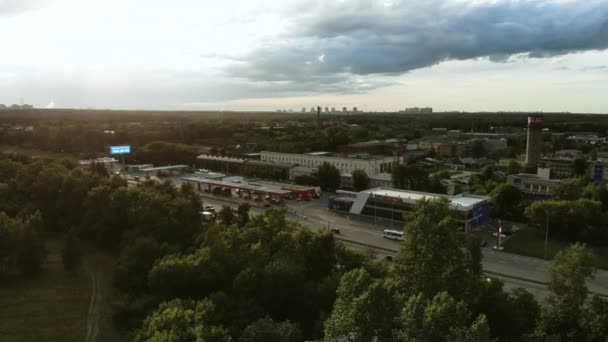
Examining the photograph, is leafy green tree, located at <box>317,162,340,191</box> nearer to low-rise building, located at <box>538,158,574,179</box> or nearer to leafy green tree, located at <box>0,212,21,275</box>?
low-rise building, located at <box>538,158,574,179</box>

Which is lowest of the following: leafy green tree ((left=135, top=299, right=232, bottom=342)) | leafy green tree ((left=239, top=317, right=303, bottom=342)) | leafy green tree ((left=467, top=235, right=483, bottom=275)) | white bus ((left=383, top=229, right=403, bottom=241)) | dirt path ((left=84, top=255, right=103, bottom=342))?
dirt path ((left=84, top=255, right=103, bottom=342))

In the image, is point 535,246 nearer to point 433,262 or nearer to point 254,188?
point 433,262

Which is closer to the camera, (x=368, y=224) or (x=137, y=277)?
(x=137, y=277)

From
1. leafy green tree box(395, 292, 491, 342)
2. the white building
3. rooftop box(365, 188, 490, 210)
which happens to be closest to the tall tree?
rooftop box(365, 188, 490, 210)

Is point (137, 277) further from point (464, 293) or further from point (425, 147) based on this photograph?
point (425, 147)

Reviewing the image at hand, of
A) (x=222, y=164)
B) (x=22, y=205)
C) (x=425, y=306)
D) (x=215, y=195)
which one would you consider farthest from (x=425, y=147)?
(x=425, y=306)

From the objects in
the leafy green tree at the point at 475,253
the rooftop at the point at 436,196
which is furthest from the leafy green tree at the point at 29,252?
the rooftop at the point at 436,196

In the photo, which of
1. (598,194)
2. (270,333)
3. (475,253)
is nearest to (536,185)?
(598,194)

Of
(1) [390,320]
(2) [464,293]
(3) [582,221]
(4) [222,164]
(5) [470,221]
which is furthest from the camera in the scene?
(4) [222,164]

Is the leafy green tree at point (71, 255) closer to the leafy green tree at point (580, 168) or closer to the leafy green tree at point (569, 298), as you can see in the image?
the leafy green tree at point (569, 298)
